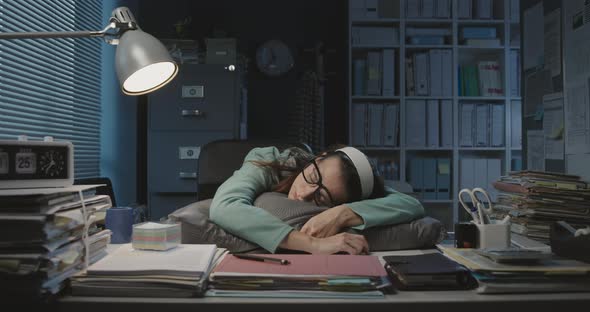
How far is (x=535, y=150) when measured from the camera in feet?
6.45

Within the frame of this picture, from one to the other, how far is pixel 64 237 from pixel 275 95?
11.4 ft

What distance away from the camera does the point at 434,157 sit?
3.82 m

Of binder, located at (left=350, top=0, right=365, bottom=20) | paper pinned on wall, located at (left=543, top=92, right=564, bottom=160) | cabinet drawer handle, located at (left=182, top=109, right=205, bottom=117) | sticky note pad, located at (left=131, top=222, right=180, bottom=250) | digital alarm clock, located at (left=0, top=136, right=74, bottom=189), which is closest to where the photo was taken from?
digital alarm clock, located at (left=0, top=136, right=74, bottom=189)

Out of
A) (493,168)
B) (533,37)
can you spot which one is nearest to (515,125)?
(493,168)

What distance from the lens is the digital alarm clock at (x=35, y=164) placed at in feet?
2.51

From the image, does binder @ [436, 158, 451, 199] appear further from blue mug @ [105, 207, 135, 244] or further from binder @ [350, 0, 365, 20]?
blue mug @ [105, 207, 135, 244]

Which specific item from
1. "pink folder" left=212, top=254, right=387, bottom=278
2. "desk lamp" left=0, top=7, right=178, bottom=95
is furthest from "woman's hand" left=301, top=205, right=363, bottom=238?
"desk lamp" left=0, top=7, right=178, bottom=95

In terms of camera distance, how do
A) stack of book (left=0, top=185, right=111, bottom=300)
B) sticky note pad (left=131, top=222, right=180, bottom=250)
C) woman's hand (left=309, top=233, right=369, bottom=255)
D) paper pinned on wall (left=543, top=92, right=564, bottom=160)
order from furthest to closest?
1. paper pinned on wall (left=543, top=92, right=564, bottom=160)
2. woman's hand (left=309, top=233, right=369, bottom=255)
3. sticky note pad (left=131, top=222, right=180, bottom=250)
4. stack of book (left=0, top=185, right=111, bottom=300)

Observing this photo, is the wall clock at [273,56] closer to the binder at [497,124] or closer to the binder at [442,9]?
the binder at [442,9]

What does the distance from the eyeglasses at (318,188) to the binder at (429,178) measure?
8.12 ft

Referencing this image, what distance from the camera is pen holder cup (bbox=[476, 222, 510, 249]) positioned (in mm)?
985

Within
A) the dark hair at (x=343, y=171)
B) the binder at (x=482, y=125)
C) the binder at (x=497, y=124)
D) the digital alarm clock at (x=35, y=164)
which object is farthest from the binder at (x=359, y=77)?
the digital alarm clock at (x=35, y=164)

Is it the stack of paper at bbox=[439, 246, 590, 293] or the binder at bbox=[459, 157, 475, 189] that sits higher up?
the binder at bbox=[459, 157, 475, 189]

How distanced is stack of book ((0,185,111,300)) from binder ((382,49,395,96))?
313 cm
